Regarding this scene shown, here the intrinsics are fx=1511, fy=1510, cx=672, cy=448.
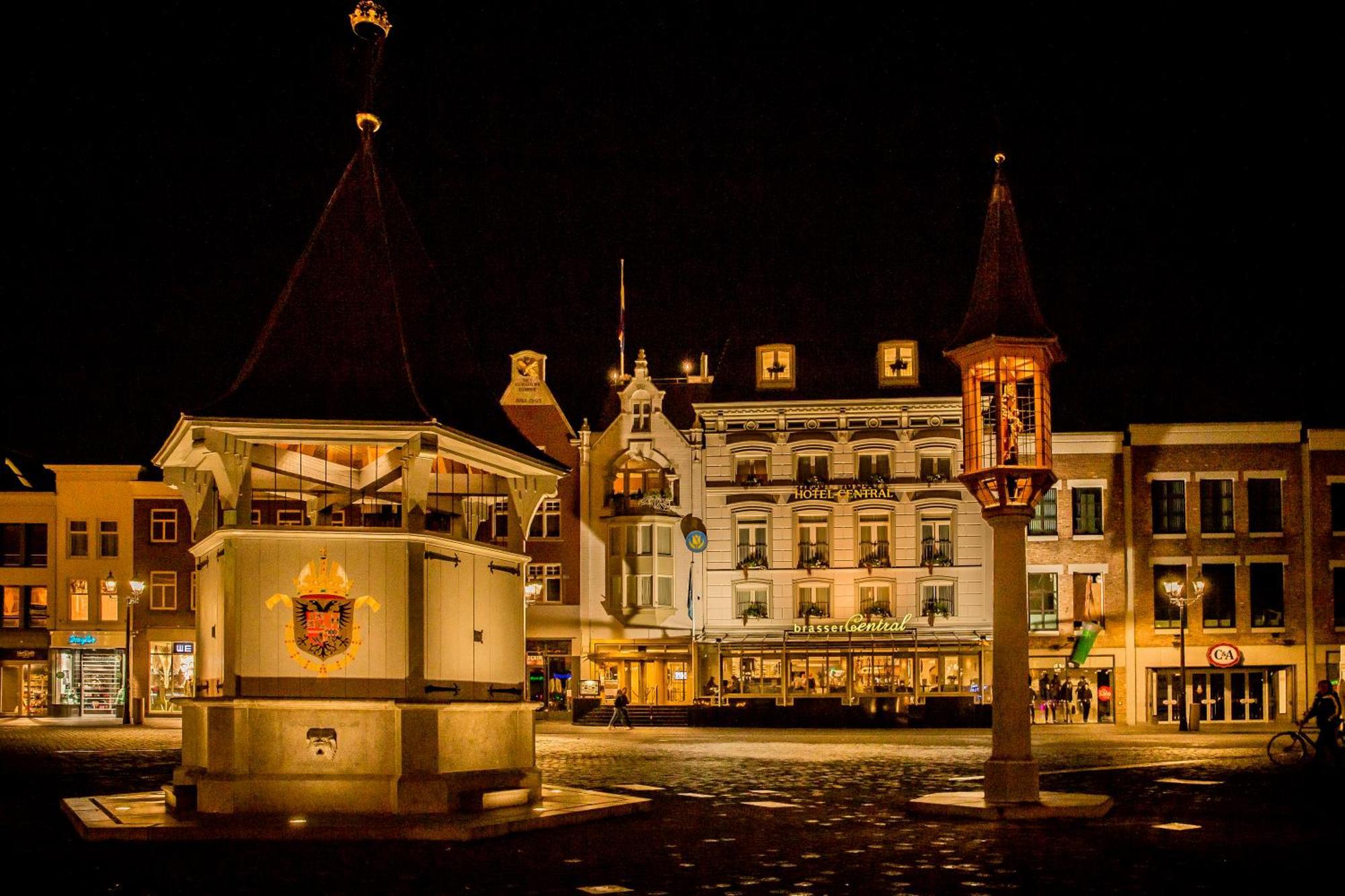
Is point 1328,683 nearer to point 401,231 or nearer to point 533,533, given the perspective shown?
point 401,231

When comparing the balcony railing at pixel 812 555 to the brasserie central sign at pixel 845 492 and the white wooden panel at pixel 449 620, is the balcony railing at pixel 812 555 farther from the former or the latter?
the white wooden panel at pixel 449 620

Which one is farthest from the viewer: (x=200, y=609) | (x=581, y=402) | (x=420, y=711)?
(x=581, y=402)

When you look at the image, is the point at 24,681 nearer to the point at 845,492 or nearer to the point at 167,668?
the point at 167,668

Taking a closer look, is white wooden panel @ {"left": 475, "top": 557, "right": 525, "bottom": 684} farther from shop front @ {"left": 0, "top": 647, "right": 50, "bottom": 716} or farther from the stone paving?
shop front @ {"left": 0, "top": 647, "right": 50, "bottom": 716}

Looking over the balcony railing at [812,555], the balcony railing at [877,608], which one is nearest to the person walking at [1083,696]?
the balcony railing at [877,608]

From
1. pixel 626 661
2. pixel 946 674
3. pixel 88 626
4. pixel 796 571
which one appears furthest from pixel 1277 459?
pixel 88 626

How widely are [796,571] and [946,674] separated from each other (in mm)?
6860

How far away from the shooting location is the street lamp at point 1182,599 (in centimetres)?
4644

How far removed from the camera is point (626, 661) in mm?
58906

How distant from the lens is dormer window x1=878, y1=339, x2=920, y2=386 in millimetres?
58062

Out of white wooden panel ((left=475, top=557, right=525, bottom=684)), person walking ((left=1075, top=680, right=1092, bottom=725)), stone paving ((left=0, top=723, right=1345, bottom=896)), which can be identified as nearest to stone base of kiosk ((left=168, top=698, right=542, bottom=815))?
stone paving ((left=0, top=723, right=1345, bottom=896))

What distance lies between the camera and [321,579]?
1761 cm

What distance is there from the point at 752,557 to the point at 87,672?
26894 millimetres

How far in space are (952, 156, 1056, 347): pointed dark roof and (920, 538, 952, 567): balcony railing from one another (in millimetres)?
37375
